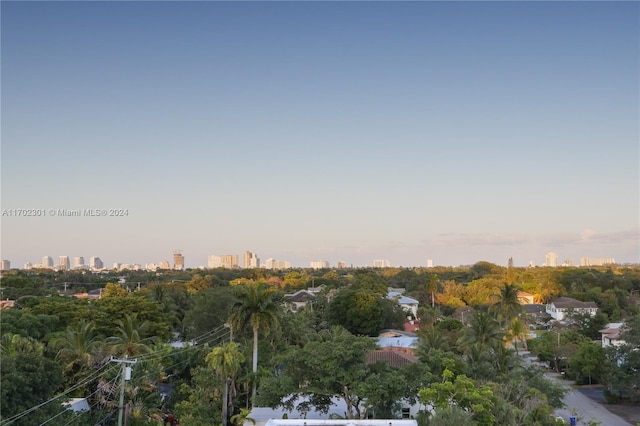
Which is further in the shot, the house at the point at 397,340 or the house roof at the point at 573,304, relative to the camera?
the house roof at the point at 573,304

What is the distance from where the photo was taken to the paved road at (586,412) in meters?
32.0

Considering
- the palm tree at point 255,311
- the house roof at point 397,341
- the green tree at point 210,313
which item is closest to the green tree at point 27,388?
the palm tree at point 255,311

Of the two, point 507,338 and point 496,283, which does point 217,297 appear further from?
point 496,283

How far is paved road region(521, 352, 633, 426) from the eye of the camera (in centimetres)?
3201

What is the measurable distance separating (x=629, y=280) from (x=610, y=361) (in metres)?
69.3

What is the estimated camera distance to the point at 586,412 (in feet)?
114

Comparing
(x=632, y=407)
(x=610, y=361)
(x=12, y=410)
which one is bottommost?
(x=632, y=407)

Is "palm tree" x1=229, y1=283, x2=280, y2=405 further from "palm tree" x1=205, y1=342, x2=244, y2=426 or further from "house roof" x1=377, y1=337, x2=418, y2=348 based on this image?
"house roof" x1=377, y1=337, x2=418, y2=348

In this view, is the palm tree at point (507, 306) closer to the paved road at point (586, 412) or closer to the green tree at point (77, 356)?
the paved road at point (586, 412)

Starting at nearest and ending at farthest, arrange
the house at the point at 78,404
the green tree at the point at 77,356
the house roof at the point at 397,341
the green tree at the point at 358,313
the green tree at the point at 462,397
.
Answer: the green tree at the point at 462,397 → the house at the point at 78,404 → the green tree at the point at 77,356 → the house roof at the point at 397,341 → the green tree at the point at 358,313

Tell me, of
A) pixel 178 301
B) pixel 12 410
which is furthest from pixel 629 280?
pixel 12 410

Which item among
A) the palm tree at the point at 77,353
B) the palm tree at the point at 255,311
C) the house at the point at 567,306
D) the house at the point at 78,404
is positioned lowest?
the house at the point at 567,306

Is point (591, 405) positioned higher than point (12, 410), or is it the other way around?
point (12, 410)

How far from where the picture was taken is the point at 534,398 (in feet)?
87.4
